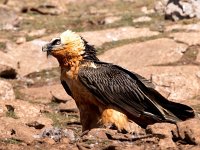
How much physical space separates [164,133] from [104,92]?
1771 mm

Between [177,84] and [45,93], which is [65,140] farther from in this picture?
[45,93]

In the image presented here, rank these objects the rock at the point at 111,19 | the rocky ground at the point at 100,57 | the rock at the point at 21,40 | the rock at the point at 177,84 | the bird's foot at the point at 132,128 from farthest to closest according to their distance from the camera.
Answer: the rock at the point at 111,19 < the rock at the point at 21,40 < the rock at the point at 177,84 < the bird's foot at the point at 132,128 < the rocky ground at the point at 100,57

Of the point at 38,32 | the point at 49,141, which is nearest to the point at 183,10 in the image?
the point at 38,32

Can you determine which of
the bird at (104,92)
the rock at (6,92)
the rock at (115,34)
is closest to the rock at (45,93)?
the rock at (6,92)

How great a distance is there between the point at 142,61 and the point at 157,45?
1031 millimetres

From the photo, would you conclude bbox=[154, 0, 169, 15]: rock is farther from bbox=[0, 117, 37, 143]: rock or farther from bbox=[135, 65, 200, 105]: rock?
bbox=[0, 117, 37, 143]: rock

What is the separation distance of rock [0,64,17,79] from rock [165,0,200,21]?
6472mm

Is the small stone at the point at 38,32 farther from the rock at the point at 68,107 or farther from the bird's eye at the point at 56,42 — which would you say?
the bird's eye at the point at 56,42

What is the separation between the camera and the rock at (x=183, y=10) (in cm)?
A: 2039

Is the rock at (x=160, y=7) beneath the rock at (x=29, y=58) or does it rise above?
above

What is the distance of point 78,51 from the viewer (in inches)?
357

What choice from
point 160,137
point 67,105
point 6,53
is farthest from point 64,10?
point 160,137

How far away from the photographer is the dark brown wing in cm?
891

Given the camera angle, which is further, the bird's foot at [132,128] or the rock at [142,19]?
the rock at [142,19]
